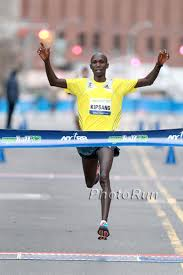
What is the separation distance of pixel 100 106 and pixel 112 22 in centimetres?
13042

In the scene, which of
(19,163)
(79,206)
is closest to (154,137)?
(79,206)

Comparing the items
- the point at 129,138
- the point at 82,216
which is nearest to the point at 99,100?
the point at 129,138

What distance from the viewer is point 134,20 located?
138375 mm

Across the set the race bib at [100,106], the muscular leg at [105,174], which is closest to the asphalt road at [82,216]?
the muscular leg at [105,174]

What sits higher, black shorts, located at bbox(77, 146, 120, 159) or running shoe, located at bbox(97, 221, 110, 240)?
black shorts, located at bbox(77, 146, 120, 159)

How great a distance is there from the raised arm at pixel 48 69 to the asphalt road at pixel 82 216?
1.53 m

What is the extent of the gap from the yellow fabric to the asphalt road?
113 centimetres

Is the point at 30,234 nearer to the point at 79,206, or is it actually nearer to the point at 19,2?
the point at 79,206

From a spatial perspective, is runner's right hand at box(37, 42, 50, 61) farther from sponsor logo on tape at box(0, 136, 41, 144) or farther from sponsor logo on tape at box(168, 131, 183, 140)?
sponsor logo on tape at box(168, 131, 183, 140)

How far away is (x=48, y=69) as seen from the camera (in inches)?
376

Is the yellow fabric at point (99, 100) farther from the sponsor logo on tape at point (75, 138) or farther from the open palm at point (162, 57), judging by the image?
the open palm at point (162, 57)

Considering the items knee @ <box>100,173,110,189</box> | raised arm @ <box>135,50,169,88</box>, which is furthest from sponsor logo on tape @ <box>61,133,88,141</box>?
raised arm @ <box>135,50,169,88</box>

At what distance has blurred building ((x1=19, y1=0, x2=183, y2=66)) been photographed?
13625 cm

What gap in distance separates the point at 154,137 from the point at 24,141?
136 centimetres
